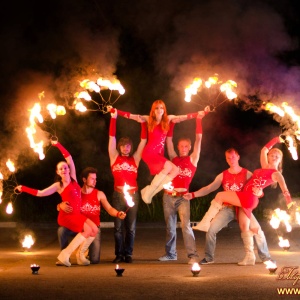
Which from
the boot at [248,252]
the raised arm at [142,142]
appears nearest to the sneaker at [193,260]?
the boot at [248,252]

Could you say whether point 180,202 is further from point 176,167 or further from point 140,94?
point 140,94

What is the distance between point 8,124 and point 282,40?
25.4 feet

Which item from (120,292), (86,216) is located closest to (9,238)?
(86,216)

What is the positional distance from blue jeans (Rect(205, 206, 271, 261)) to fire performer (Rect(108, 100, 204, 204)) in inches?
35.9

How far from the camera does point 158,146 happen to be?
12.4m

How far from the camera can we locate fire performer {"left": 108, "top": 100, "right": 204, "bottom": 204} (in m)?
12.2

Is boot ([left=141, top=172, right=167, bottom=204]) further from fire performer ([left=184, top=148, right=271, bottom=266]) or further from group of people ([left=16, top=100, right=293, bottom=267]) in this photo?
fire performer ([left=184, top=148, right=271, bottom=266])

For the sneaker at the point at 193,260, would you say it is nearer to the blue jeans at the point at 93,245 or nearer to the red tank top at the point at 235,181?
the red tank top at the point at 235,181

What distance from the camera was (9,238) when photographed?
17.2 meters

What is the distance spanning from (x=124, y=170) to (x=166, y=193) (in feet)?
2.40

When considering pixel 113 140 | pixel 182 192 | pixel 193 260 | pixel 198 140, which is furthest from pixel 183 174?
pixel 193 260

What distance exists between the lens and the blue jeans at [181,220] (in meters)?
12.1

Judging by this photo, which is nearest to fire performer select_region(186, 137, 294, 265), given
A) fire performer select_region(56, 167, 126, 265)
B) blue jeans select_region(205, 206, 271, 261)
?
blue jeans select_region(205, 206, 271, 261)

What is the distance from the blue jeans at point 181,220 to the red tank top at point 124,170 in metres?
0.61
